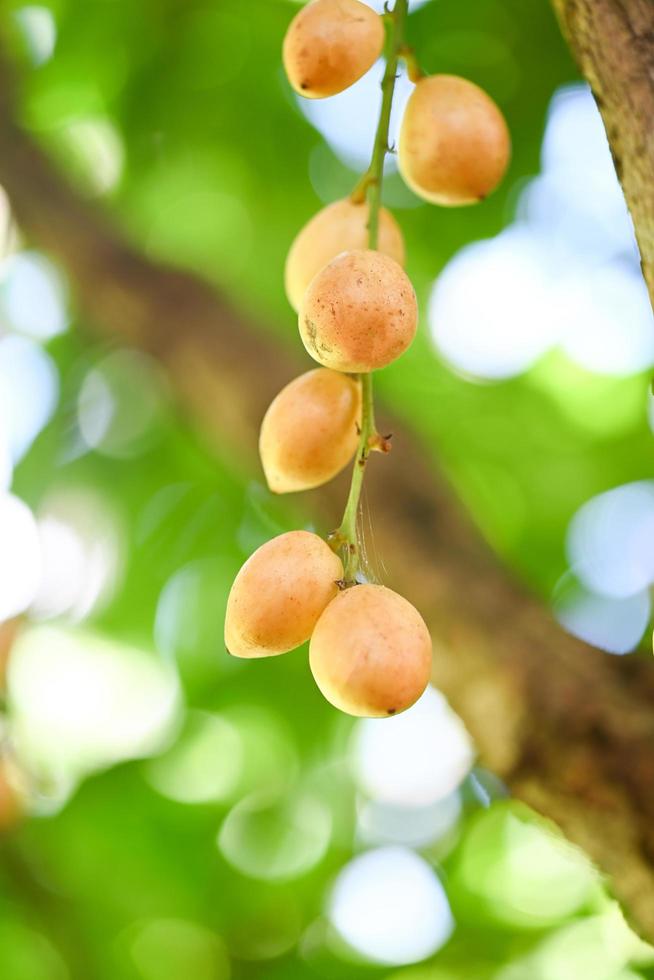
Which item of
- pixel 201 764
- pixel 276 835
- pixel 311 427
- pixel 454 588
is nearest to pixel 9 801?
pixel 201 764

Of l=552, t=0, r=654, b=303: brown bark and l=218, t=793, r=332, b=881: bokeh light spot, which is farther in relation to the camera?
l=218, t=793, r=332, b=881: bokeh light spot

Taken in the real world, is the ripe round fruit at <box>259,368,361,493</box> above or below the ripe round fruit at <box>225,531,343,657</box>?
above

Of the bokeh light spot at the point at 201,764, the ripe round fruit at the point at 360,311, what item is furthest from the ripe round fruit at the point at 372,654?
the bokeh light spot at the point at 201,764

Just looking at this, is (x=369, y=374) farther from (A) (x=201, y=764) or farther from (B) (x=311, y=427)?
(A) (x=201, y=764)

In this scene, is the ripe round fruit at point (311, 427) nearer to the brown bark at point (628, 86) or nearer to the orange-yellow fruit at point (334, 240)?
the orange-yellow fruit at point (334, 240)

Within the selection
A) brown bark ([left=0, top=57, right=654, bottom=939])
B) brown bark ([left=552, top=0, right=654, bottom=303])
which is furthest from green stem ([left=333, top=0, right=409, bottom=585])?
brown bark ([left=0, top=57, right=654, bottom=939])

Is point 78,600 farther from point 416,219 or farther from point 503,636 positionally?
point 503,636

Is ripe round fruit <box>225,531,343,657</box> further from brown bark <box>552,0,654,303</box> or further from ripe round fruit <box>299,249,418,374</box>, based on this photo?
brown bark <box>552,0,654,303</box>
